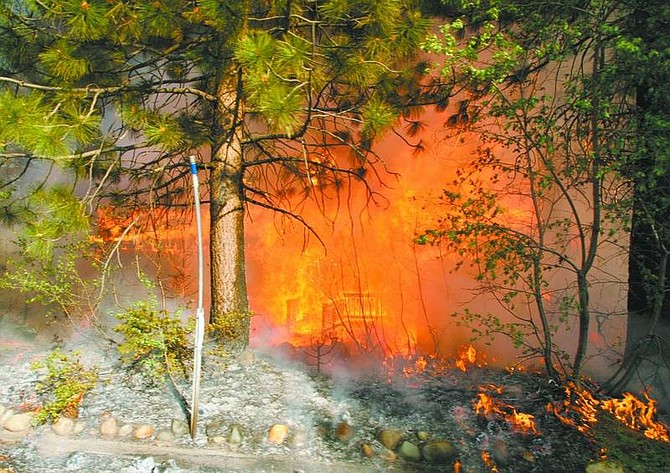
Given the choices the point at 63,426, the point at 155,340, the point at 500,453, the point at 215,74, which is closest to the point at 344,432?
the point at 500,453

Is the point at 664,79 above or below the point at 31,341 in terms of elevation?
above

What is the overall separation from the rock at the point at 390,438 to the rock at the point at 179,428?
1.87m

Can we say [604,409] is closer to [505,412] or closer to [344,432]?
[505,412]

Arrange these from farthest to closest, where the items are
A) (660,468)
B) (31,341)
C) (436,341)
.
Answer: (436,341) < (31,341) < (660,468)

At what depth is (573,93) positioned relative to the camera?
4.41 metres

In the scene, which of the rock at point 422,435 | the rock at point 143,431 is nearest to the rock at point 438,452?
the rock at point 422,435

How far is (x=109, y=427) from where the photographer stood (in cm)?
457

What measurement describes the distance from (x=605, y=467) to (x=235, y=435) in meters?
3.32

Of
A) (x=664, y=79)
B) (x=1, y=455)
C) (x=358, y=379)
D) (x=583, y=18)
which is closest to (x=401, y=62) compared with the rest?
(x=583, y=18)

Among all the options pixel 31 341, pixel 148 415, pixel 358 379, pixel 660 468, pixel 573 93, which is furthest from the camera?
pixel 31 341

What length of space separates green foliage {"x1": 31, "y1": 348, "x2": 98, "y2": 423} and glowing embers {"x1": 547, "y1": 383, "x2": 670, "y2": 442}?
16.0 feet

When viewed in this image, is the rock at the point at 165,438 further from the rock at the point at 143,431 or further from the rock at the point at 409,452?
the rock at the point at 409,452

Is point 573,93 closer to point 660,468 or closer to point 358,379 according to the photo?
point 660,468

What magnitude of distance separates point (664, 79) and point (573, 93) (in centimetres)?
75
